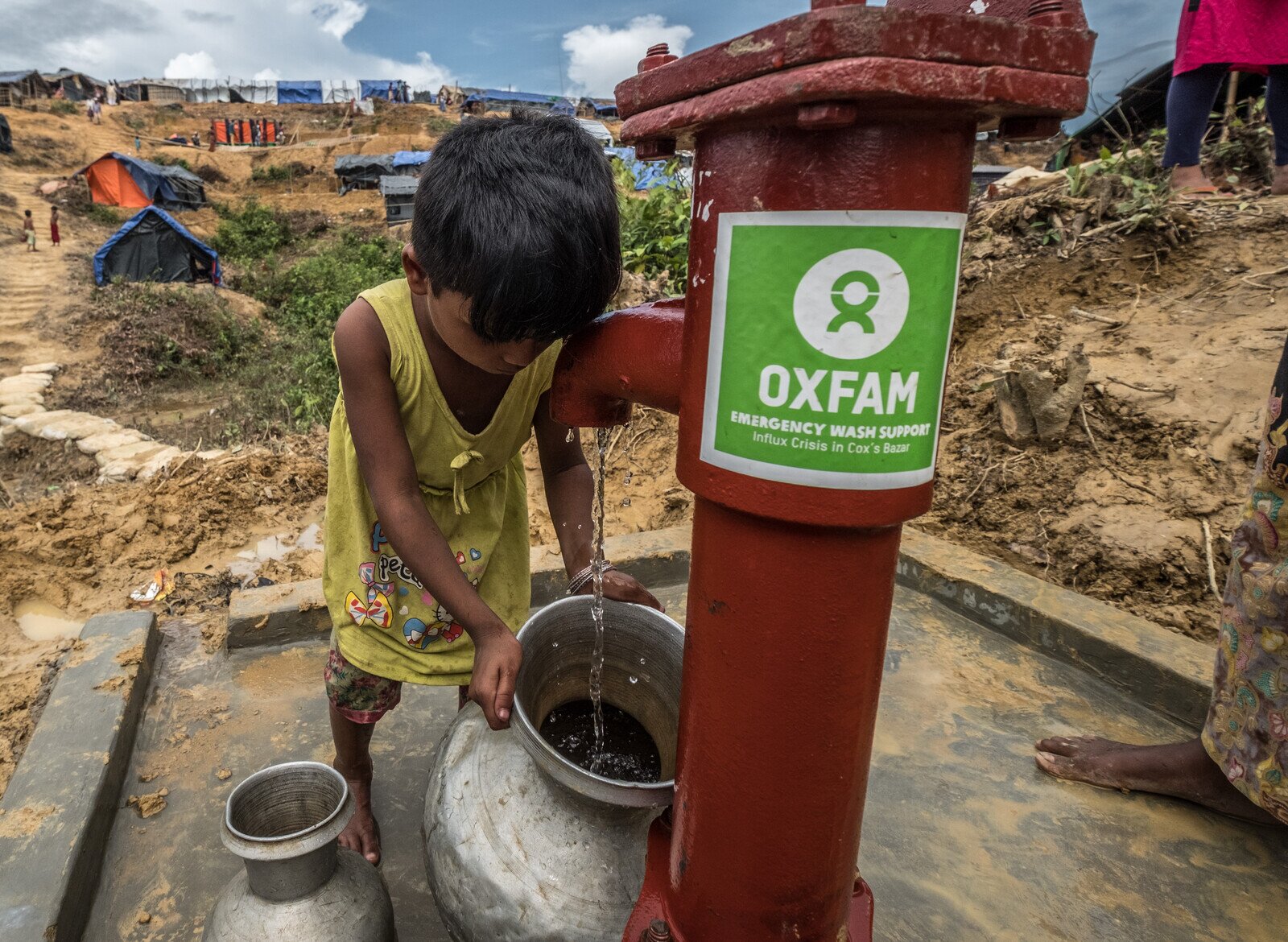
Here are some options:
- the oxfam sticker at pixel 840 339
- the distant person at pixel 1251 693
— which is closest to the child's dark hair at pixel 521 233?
the oxfam sticker at pixel 840 339

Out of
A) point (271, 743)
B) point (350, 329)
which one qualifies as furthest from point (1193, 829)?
point (271, 743)

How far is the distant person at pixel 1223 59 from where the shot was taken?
3789 millimetres

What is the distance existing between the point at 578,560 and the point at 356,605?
0.51m

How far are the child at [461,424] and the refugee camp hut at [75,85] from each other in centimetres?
5298

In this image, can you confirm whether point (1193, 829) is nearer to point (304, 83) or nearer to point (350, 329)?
point (350, 329)

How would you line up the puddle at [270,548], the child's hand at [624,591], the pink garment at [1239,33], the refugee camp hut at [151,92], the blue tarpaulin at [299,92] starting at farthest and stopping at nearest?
1. the blue tarpaulin at [299,92]
2. the refugee camp hut at [151,92]
3. the pink garment at [1239,33]
4. the puddle at [270,548]
5. the child's hand at [624,591]

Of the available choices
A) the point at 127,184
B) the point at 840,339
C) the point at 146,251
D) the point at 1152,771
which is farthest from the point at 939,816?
the point at 127,184

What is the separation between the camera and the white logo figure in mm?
680

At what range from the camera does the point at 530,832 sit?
114cm

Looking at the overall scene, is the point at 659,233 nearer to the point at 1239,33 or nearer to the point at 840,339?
Answer: the point at 1239,33

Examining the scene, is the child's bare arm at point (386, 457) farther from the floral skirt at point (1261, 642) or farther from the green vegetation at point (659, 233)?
the green vegetation at point (659, 233)

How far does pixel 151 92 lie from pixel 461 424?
194 feet

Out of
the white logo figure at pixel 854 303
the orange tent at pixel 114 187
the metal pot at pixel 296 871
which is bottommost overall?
the metal pot at pixel 296 871

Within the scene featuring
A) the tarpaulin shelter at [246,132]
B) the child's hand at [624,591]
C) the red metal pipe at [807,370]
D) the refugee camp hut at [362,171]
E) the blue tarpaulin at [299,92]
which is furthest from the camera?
the blue tarpaulin at [299,92]
